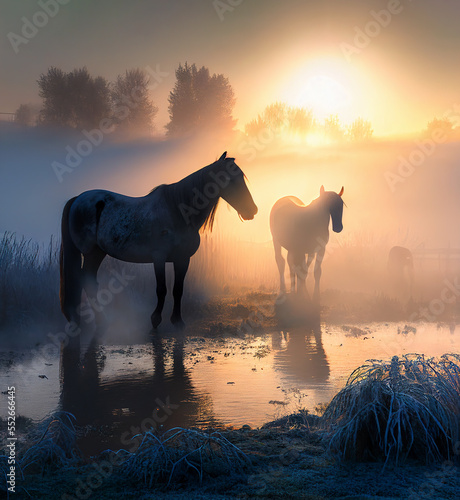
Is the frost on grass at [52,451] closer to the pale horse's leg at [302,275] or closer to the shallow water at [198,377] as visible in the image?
the shallow water at [198,377]

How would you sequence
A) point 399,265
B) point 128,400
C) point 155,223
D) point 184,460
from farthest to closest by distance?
point 399,265
point 155,223
point 128,400
point 184,460

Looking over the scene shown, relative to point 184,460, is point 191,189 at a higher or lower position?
higher

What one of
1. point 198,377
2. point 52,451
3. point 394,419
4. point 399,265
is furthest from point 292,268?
point 52,451

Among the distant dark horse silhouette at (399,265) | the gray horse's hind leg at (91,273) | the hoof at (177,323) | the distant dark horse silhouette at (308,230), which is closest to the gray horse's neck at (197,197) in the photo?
the hoof at (177,323)

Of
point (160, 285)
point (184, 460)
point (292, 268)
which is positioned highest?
point (292, 268)

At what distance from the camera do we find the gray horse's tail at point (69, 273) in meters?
7.96

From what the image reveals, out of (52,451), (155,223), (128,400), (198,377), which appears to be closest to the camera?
(52,451)

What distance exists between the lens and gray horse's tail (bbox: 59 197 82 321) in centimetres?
796

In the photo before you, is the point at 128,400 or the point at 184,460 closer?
the point at 184,460

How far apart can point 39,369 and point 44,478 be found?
124 inches

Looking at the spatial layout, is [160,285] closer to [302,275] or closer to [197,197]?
[197,197]

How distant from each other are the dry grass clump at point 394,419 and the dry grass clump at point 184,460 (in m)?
0.61

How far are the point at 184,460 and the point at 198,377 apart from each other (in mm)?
2556

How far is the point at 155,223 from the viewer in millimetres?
7738
